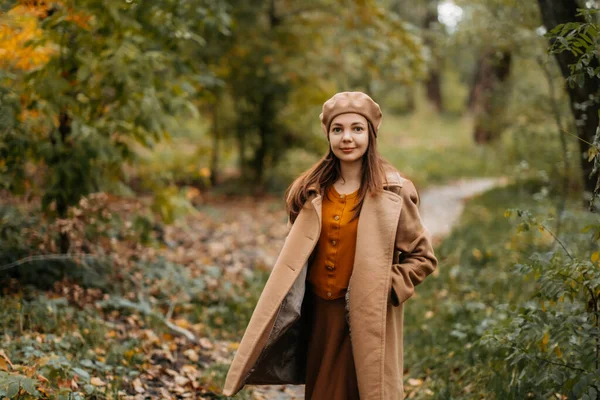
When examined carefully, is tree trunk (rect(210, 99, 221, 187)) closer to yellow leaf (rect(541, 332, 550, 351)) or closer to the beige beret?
the beige beret

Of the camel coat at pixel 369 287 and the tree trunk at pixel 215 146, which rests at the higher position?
the tree trunk at pixel 215 146

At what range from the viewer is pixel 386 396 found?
291cm

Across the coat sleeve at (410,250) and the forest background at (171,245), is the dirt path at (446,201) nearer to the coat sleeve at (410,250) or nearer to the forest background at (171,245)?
the forest background at (171,245)

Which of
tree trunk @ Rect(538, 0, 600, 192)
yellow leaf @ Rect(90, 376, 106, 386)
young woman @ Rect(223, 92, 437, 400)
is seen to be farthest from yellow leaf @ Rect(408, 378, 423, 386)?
yellow leaf @ Rect(90, 376, 106, 386)

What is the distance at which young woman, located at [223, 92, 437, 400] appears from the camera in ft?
9.56

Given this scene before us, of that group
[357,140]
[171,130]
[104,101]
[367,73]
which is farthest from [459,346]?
[367,73]

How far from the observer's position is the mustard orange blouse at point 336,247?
3.06 metres

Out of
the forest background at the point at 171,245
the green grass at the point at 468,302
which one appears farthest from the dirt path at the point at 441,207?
the green grass at the point at 468,302

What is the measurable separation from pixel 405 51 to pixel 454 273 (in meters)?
4.31

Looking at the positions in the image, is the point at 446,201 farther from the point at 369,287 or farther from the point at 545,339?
the point at 369,287

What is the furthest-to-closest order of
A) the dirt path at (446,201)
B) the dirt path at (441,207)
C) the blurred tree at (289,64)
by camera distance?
the dirt path at (446,201) → the blurred tree at (289,64) → the dirt path at (441,207)

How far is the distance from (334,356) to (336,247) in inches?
22.7

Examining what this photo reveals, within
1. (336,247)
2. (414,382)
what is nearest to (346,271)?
(336,247)

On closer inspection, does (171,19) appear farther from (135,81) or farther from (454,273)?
(454,273)
